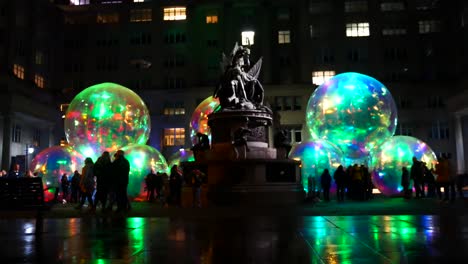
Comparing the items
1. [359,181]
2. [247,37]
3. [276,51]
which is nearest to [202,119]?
[359,181]

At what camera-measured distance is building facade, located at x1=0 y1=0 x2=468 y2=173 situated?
6406cm

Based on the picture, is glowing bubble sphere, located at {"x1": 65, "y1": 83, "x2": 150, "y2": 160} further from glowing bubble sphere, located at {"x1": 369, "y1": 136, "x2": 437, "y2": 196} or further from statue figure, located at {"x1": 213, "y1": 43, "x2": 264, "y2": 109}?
glowing bubble sphere, located at {"x1": 369, "y1": 136, "x2": 437, "y2": 196}

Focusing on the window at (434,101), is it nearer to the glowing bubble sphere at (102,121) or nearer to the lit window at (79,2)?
the glowing bubble sphere at (102,121)

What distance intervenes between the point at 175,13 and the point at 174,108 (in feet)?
48.5

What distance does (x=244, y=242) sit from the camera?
24.6 feet

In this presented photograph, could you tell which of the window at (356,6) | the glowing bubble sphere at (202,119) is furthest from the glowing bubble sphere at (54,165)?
the window at (356,6)

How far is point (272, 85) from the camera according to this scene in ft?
210

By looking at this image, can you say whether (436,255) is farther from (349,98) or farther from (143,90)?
(143,90)

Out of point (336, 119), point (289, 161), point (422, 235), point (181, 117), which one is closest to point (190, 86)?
point (181, 117)

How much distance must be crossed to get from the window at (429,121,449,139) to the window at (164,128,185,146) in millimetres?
32667

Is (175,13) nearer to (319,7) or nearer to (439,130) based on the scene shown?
(319,7)

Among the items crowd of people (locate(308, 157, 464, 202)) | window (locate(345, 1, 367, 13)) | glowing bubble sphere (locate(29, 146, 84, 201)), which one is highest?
window (locate(345, 1, 367, 13))

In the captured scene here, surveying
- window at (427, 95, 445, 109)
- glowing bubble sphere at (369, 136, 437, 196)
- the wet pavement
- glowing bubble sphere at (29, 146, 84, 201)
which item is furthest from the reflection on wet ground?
window at (427, 95, 445, 109)

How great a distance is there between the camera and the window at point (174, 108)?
65.9m
